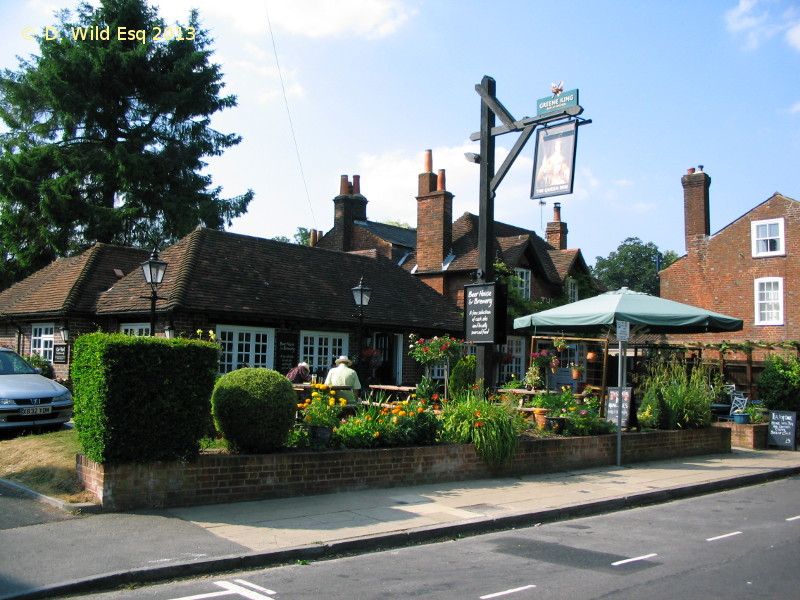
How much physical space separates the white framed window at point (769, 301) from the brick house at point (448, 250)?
305 inches

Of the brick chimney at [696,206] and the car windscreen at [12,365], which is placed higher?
the brick chimney at [696,206]

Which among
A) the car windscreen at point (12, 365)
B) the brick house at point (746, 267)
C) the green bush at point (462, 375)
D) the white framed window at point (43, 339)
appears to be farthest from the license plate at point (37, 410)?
the brick house at point (746, 267)

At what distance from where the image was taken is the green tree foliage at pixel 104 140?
30562 millimetres

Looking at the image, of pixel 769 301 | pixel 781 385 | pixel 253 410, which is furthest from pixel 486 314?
pixel 769 301

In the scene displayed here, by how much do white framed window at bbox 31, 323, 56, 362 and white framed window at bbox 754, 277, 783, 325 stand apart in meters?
24.5

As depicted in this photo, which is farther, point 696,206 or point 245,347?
point 696,206

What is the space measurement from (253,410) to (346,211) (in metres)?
25.8

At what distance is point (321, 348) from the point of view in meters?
19.9

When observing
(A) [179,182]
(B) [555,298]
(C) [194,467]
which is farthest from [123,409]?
(A) [179,182]

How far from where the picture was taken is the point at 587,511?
904cm

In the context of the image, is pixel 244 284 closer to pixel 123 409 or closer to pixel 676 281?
pixel 123 409

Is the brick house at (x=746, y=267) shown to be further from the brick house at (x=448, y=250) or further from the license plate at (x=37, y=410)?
the license plate at (x=37, y=410)

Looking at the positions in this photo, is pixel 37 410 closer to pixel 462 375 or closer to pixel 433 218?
pixel 462 375

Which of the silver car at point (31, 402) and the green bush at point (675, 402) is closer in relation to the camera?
the silver car at point (31, 402)
